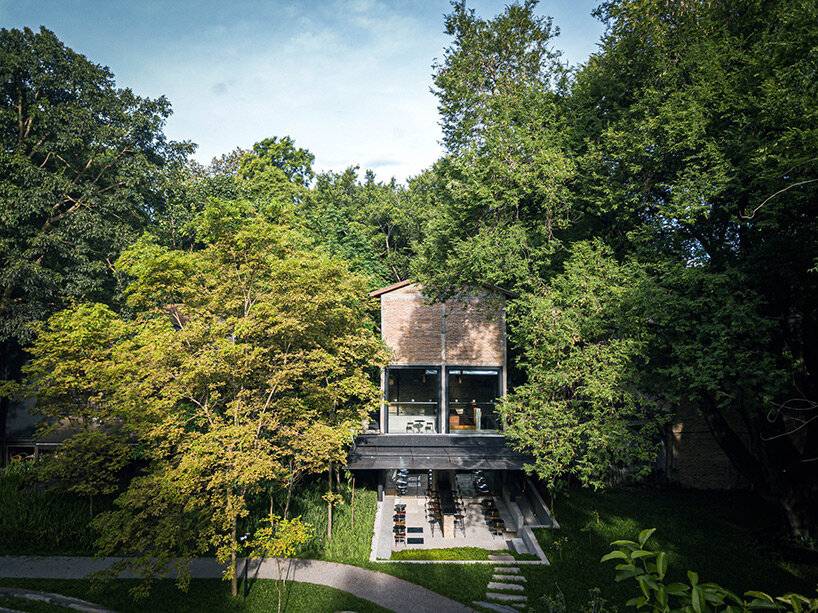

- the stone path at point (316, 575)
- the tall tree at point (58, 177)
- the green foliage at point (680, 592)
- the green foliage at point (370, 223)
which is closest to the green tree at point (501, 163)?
the green foliage at point (370, 223)

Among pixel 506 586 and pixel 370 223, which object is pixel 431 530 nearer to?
pixel 506 586

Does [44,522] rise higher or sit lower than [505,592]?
higher

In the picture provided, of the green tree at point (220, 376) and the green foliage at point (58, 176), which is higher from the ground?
the green foliage at point (58, 176)

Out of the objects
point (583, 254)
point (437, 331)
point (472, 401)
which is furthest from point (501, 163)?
point (472, 401)

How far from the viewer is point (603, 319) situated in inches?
543

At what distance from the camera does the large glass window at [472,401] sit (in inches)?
854

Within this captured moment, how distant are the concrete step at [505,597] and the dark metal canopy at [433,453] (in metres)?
4.67

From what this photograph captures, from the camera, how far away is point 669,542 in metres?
15.6

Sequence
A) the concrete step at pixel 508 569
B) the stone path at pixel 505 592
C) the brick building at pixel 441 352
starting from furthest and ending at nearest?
the brick building at pixel 441 352, the concrete step at pixel 508 569, the stone path at pixel 505 592

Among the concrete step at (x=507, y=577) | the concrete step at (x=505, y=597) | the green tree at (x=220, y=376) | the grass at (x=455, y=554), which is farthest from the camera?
the grass at (x=455, y=554)

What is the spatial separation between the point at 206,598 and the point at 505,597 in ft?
27.1

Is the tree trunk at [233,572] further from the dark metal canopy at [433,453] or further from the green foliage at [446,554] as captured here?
the dark metal canopy at [433,453]

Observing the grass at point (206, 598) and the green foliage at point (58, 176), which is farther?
the green foliage at point (58, 176)

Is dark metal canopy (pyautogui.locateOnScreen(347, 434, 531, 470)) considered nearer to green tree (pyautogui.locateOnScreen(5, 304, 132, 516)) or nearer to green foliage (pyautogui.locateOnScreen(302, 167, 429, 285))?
green tree (pyautogui.locateOnScreen(5, 304, 132, 516))
